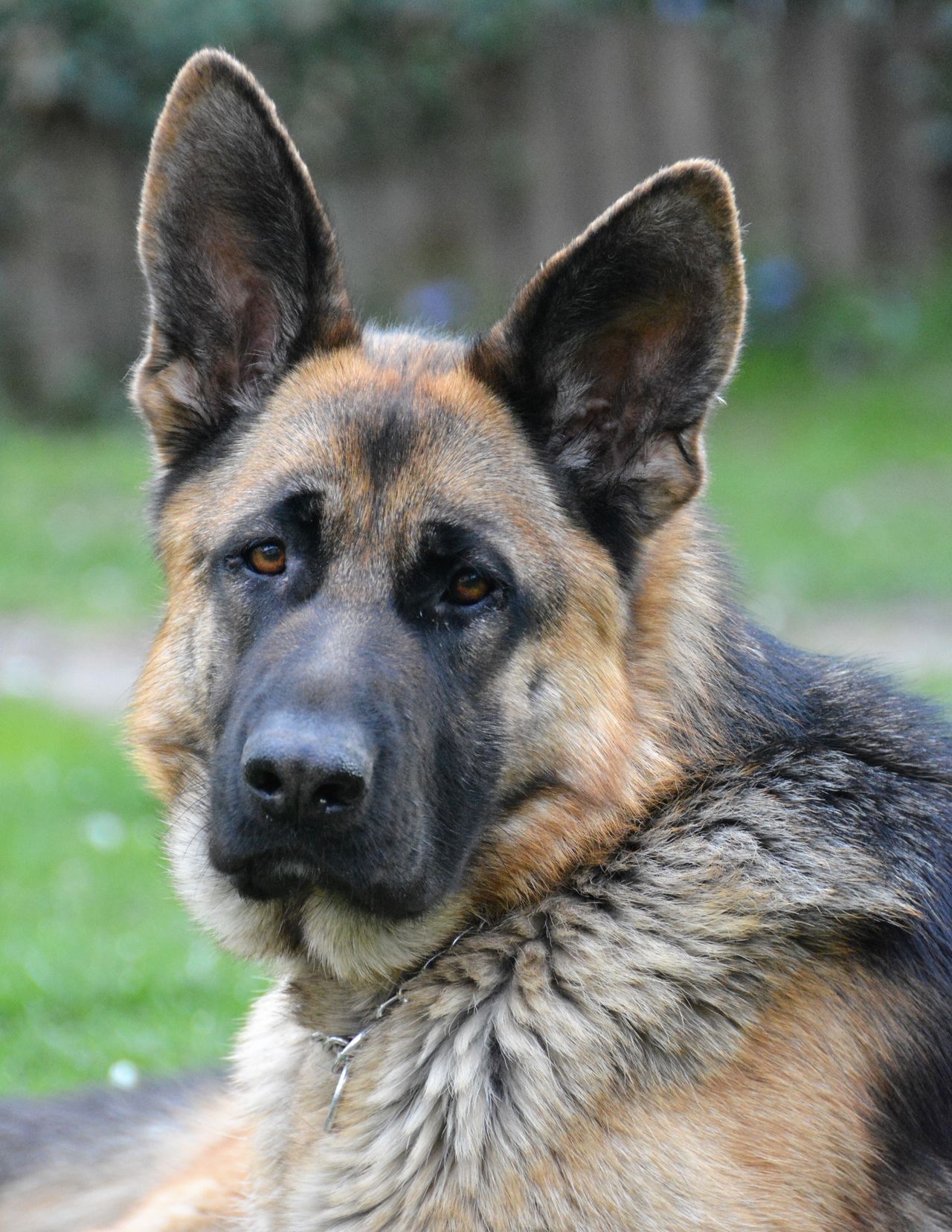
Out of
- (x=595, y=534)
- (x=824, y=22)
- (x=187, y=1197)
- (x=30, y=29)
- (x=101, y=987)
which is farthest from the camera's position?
(x=824, y=22)

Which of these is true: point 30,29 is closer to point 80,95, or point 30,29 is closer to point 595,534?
point 80,95

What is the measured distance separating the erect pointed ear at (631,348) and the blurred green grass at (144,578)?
91cm

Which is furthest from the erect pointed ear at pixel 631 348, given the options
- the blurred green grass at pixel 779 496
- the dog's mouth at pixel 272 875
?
the blurred green grass at pixel 779 496

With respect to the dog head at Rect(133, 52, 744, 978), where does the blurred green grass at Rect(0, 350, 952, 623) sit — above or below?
below

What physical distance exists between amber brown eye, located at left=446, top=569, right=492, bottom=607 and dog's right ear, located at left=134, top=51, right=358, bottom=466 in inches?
28.8

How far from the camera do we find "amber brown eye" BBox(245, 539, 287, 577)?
3436mm

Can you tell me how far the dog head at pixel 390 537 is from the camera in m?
3.21

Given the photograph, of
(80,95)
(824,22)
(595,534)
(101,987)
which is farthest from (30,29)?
(595,534)

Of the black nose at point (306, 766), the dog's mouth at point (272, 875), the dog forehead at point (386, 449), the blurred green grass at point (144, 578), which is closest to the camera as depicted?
the black nose at point (306, 766)

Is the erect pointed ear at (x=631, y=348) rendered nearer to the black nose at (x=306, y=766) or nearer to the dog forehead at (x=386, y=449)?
the dog forehead at (x=386, y=449)

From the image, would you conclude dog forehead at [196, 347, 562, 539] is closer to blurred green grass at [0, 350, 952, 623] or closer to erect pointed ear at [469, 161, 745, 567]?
erect pointed ear at [469, 161, 745, 567]

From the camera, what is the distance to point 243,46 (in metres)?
14.8

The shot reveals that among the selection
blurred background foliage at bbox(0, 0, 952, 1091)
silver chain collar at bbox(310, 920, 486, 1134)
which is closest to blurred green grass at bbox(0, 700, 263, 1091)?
silver chain collar at bbox(310, 920, 486, 1134)

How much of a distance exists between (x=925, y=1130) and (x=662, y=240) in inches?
78.4
